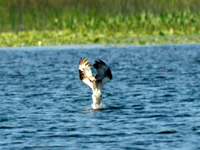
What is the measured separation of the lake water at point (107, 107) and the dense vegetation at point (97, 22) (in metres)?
13.9

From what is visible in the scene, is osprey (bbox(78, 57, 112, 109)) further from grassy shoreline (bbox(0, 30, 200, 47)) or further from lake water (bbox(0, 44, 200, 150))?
grassy shoreline (bbox(0, 30, 200, 47))

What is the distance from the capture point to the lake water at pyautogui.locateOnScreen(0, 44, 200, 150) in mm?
13031

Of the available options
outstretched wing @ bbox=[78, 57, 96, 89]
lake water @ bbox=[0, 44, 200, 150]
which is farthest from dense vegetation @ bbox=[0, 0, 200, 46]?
outstretched wing @ bbox=[78, 57, 96, 89]

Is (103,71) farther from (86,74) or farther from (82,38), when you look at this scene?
(82,38)

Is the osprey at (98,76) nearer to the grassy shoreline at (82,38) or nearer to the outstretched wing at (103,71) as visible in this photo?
the outstretched wing at (103,71)

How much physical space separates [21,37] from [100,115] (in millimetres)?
33840

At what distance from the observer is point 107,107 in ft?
58.4

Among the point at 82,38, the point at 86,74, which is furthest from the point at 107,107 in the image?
the point at 82,38

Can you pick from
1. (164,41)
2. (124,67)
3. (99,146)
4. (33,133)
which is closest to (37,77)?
(124,67)

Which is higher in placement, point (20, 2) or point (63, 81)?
point (20, 2)

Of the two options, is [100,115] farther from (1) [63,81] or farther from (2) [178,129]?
(1) [63,81]

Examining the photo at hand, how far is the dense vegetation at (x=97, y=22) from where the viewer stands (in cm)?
4815

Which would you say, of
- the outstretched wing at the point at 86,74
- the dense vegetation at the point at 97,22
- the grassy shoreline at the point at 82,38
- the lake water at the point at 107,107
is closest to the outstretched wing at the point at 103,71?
the outstretched wing at the point at 86,74

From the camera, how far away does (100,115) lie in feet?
53.3
